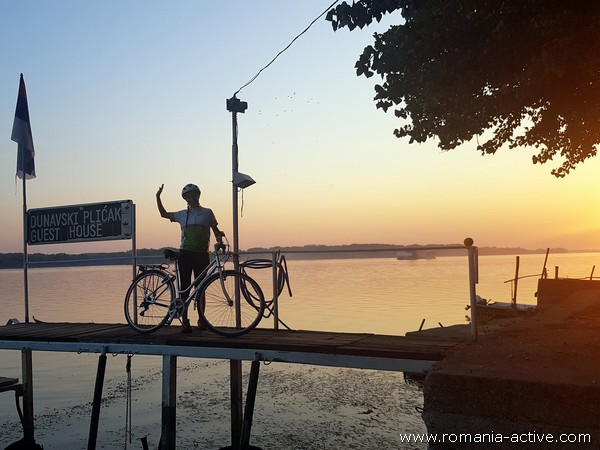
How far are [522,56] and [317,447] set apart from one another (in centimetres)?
1038

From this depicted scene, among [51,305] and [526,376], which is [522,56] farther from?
[51,305]

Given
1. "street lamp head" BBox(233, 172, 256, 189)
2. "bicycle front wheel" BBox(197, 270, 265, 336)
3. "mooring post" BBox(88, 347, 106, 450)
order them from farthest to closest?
"street lamp head" BBox(233, 172, 256, 189)
"mooring post" BBox(88, 347, 106, 450)
"bicycle front wheel" BBox(197, 270, 265, 336)

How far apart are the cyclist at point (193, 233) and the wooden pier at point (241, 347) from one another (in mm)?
761

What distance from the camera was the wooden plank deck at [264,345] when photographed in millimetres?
7621

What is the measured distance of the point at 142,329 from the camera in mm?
10203

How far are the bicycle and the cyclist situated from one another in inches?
5.3

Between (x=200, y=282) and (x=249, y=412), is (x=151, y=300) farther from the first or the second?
(x=249, y=412)

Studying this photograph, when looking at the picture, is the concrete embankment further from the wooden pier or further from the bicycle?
the bicycle

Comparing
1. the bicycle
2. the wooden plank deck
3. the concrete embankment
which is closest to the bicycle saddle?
the bicycle

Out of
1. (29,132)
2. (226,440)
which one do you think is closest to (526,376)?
(226,440)

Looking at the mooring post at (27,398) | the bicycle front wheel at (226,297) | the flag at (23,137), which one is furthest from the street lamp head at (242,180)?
the flag at (23,137)

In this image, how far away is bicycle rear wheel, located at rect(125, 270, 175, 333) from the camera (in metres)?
9.95

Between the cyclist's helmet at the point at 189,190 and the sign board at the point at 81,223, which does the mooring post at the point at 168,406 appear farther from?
the sign board at the point at 81,223

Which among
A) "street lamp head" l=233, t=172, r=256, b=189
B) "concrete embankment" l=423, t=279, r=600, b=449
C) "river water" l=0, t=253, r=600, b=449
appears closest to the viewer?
"concrete embankment" l=423, t=279, r=600, b=449
